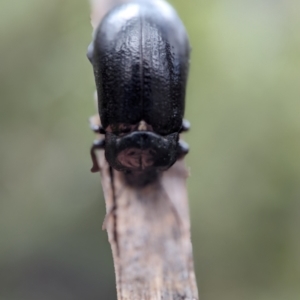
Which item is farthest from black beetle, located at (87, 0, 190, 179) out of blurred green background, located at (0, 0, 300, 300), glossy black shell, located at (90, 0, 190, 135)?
blurred green background, located at (0, 0, 300, 300)

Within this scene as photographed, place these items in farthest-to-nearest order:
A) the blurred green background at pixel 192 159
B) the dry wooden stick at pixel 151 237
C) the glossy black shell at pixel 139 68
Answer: the blurred green background at pixel 192 159 → the glossy black shell at pixel 139 68 → the dry wooden stick at pixel 151 237

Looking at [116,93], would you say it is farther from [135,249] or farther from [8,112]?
[8,112]

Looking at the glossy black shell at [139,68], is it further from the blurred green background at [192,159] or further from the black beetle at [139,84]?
the blurred green background at [192,159]

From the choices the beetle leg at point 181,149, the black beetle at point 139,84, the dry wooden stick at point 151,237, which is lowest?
the dry wooden stick at point 151,237

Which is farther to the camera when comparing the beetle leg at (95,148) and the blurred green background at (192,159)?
the blurred green background at (192,159)

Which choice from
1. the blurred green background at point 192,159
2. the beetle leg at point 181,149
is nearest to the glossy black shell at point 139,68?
the beetle leg at point 181,149

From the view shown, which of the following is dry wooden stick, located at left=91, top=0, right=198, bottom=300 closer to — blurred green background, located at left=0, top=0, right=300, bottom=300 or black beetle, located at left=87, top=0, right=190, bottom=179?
black beetle, located at left=87, top=0, right=190, bottom=179

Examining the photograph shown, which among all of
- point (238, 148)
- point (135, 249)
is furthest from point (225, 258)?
point (135, 249)
